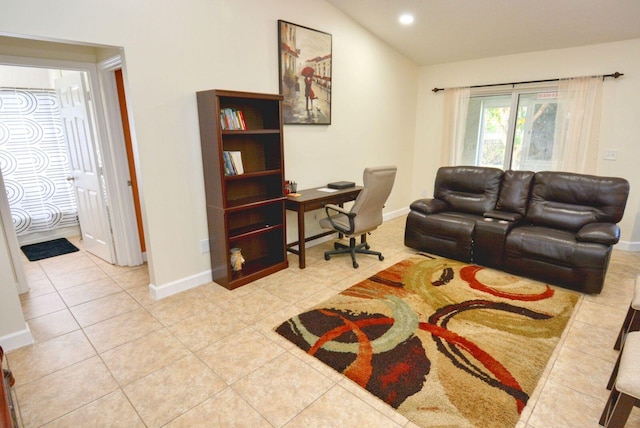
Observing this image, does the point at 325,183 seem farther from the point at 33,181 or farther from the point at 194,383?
the point at 33,181

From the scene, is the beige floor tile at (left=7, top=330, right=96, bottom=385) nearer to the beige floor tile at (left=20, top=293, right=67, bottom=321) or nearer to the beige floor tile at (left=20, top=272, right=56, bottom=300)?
the beige floor tile at (left=20, top=293, right=67, bottom=321)

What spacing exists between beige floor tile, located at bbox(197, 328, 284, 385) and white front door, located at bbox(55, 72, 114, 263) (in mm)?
2162

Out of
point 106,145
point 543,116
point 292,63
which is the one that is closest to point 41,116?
point 106,145

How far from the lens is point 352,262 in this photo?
368cm

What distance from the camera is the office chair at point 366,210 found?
10.7 feet

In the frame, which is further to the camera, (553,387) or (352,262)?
(352,262)

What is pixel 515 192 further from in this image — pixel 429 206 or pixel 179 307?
pixel 179 307

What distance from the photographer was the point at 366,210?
348cm

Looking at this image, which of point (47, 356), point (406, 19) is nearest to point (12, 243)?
point (47, 356)

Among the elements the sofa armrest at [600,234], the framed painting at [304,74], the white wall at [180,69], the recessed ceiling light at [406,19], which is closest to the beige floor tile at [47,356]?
the white wall at [180,69]

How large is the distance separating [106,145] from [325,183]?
241cm

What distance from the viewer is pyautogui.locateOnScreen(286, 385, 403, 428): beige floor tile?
66.0 inches

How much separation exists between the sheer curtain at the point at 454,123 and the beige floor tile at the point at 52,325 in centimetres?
508

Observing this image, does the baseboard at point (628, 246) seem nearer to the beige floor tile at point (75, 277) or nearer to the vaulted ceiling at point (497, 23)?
the vaulted ceiling at point (497, 23)
